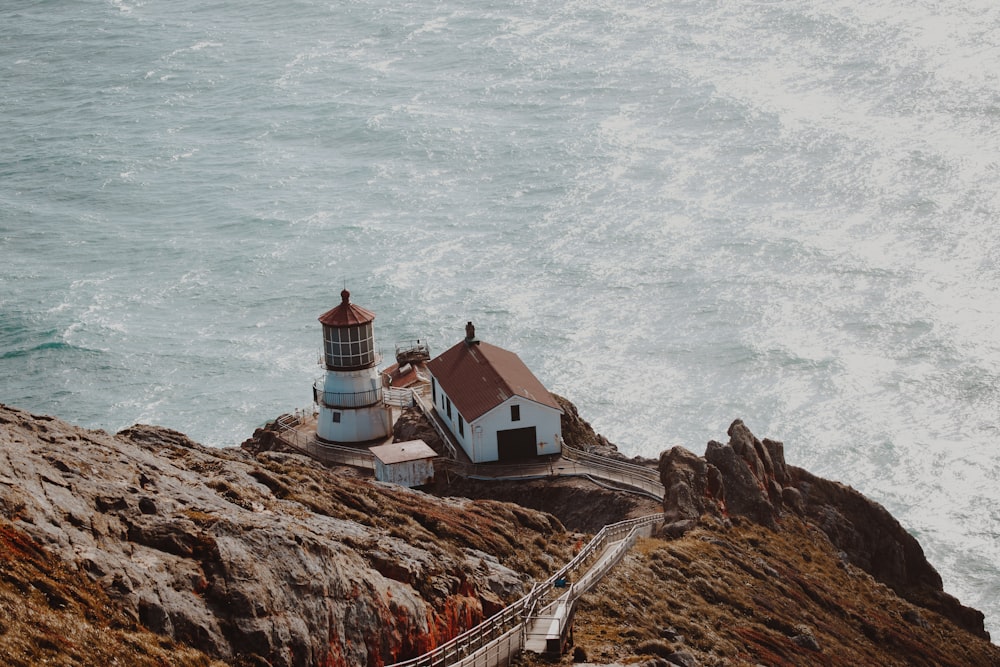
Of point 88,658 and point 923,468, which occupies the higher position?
point 88,658

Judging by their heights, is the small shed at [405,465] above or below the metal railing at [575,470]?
above

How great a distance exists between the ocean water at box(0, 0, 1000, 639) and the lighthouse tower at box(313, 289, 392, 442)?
2324 cm

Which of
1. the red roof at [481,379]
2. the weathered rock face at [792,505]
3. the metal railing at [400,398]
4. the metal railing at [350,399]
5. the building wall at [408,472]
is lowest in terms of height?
the weathered rock face at [792,505]

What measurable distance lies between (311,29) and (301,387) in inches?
3397

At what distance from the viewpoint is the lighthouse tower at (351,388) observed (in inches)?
1811

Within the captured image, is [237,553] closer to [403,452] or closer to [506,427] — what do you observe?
[403,452]

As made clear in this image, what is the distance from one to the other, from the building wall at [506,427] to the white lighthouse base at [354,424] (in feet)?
12.6

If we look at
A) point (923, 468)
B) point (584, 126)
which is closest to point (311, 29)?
point (584, 126)

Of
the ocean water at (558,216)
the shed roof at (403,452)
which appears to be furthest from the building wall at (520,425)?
the ocean water at (558,216)

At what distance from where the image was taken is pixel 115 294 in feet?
290

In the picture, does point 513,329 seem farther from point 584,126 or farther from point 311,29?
point 311,29

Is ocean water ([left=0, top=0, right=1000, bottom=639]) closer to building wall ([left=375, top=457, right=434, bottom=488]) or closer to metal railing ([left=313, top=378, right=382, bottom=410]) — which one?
metal railing ([left=313, top=378, right=382, bottom=410])

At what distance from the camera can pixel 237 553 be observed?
2091 centimetres

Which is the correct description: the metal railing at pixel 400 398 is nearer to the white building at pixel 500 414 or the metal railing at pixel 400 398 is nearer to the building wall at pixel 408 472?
the white building at pixel 500 414
